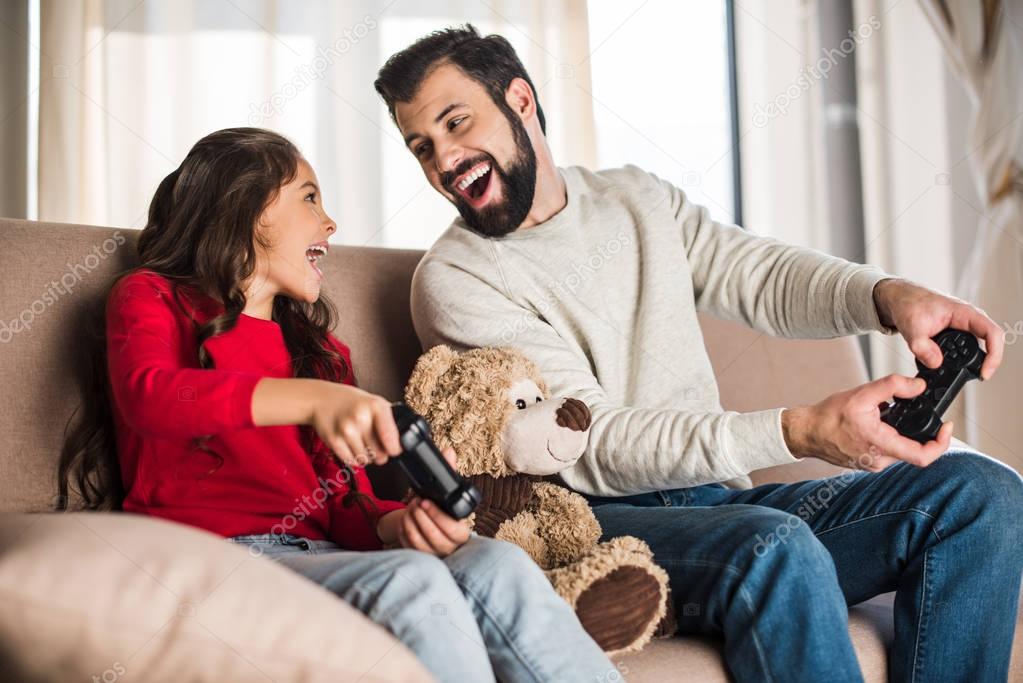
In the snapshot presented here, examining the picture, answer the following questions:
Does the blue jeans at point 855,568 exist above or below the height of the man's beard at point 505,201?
below

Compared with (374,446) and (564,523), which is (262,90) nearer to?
(564,523)

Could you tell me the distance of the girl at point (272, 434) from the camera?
84cm

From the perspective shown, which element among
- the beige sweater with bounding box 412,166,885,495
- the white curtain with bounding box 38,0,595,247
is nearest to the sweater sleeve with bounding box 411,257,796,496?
the beige sweater with bounding box 412,166,885,495

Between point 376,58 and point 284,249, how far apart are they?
1421mm

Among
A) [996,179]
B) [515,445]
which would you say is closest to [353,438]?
[515,445]

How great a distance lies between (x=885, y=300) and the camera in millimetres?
1216

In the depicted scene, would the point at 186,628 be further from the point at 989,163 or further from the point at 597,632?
the point at 989,163

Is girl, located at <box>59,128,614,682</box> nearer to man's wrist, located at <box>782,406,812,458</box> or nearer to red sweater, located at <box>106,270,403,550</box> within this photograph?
red sweater, located at <box>106,270,403,550</box>

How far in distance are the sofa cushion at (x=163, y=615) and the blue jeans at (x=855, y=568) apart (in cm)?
39

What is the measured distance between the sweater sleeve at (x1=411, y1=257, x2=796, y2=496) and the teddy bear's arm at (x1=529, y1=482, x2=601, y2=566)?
0.22 feet

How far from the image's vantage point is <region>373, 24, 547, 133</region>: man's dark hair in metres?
Answer: 1.42

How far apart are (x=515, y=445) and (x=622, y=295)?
0.39m

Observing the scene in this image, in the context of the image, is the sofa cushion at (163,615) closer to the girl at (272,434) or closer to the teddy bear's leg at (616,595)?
the girl at (272,434)

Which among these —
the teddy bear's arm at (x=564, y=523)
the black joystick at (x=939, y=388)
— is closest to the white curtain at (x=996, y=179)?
the black joystick at (x=939, y=388)
